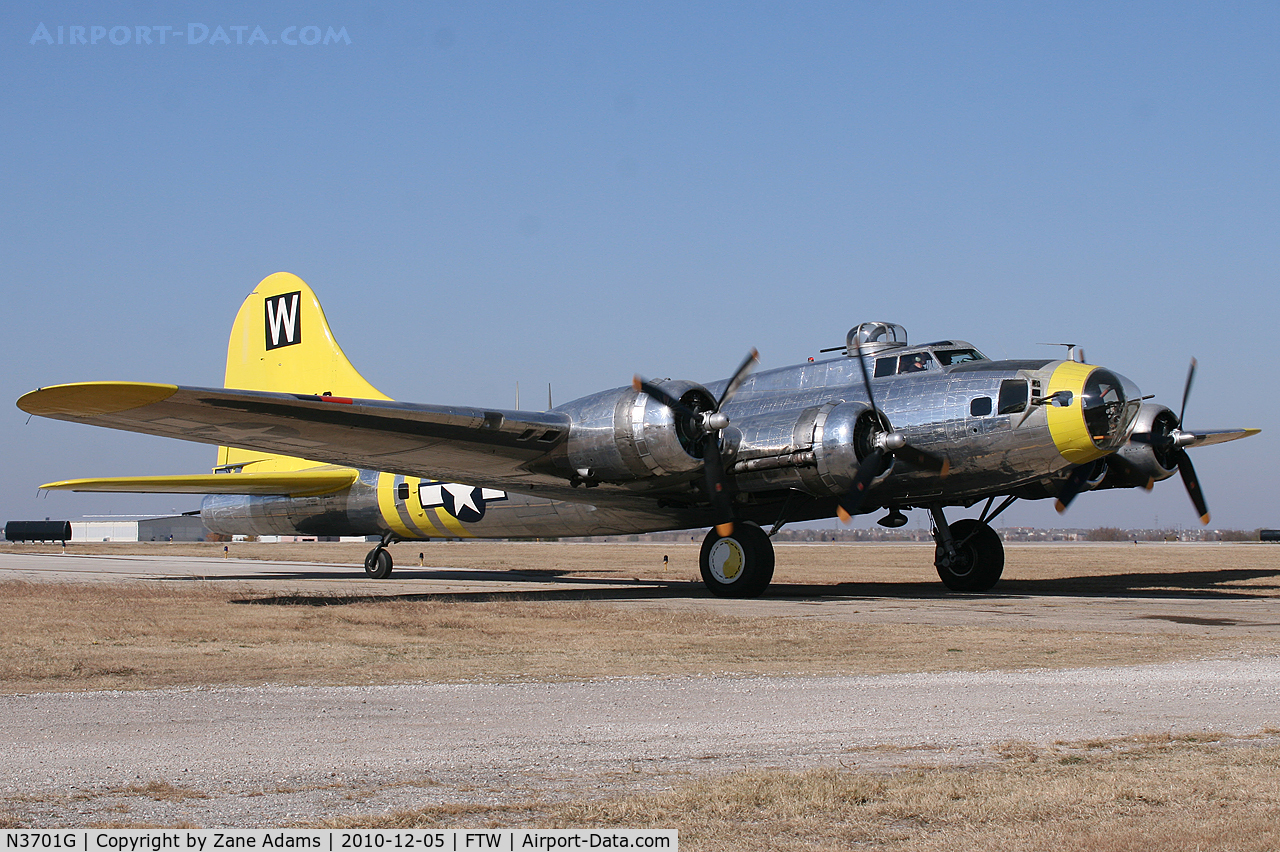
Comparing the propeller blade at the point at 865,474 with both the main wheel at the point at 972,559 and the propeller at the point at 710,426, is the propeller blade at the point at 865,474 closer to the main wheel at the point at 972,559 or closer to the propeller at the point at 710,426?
the propeller at the point at 710,426

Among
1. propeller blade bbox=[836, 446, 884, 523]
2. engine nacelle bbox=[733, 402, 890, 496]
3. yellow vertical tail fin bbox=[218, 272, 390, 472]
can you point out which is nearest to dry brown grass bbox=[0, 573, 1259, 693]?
engine nacelle bbox=[733, 402, 890, 496]

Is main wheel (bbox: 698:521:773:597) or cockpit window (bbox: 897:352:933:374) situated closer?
main wheel (bbox: 698:521:773:597)

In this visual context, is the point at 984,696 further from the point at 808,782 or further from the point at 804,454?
the point at 804,454

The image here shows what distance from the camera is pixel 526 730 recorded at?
6.31 metres

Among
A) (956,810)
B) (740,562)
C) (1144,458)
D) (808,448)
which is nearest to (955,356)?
(808,448)

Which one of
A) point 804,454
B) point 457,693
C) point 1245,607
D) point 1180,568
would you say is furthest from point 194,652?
point 1180,568

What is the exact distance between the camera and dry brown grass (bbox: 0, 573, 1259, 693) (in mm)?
9055

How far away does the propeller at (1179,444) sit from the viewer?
60.8ft

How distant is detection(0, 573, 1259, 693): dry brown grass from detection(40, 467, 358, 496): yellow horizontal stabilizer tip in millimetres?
8956

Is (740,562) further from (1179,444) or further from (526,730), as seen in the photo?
(526,730)

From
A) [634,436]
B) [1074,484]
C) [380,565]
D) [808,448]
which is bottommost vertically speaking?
[380,565]

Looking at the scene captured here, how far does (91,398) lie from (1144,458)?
16.7m

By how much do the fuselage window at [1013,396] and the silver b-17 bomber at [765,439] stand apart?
24 mm

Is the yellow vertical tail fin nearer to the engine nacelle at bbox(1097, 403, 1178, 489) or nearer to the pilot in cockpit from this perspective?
the pilot in cockpit
